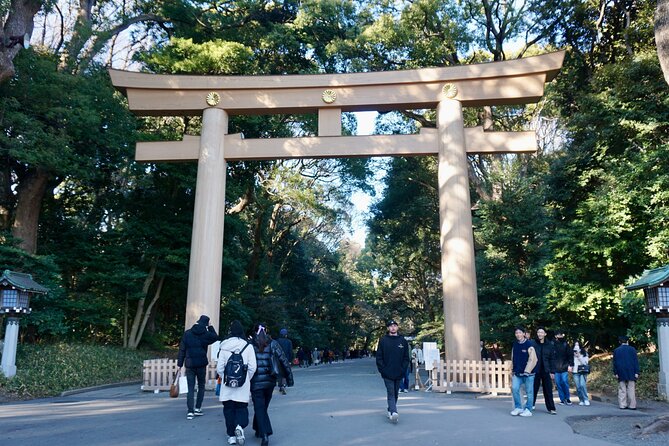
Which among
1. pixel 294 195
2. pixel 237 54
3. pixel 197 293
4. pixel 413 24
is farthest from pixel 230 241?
pixel 413 24

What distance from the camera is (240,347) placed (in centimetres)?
617

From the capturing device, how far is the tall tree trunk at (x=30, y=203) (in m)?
16.4

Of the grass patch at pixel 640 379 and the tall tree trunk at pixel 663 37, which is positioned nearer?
the tall tree trunk at pixel 663 37

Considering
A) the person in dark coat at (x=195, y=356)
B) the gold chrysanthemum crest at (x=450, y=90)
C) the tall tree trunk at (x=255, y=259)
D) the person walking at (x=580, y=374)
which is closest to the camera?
the person in dark coat at (x=195, y=356)

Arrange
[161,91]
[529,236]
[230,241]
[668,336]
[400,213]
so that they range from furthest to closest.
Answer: [400,213]
[230,241]
[529,236]
[161,91]
[668,336]

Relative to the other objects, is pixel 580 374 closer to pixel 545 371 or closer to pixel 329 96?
pixel 545 371

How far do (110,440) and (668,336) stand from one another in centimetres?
1071

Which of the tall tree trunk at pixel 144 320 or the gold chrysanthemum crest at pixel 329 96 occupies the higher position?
the gold chrysanthemum crest at pixel 329 96

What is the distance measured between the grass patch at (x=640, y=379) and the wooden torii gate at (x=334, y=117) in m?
4.64

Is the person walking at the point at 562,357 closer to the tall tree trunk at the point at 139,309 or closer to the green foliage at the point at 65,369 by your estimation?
the green foliage at the point at 65,369

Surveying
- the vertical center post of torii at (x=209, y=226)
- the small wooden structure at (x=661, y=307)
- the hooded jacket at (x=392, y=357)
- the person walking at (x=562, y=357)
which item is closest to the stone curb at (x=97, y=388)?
the vertical center post of torii at (x=209, y=226)

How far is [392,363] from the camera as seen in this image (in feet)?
24.4

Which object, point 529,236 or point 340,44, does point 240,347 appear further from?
point 340,44

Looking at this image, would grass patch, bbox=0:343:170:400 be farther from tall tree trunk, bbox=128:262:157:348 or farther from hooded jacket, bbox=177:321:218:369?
hooded jacket, bbox=177:321:218:369
